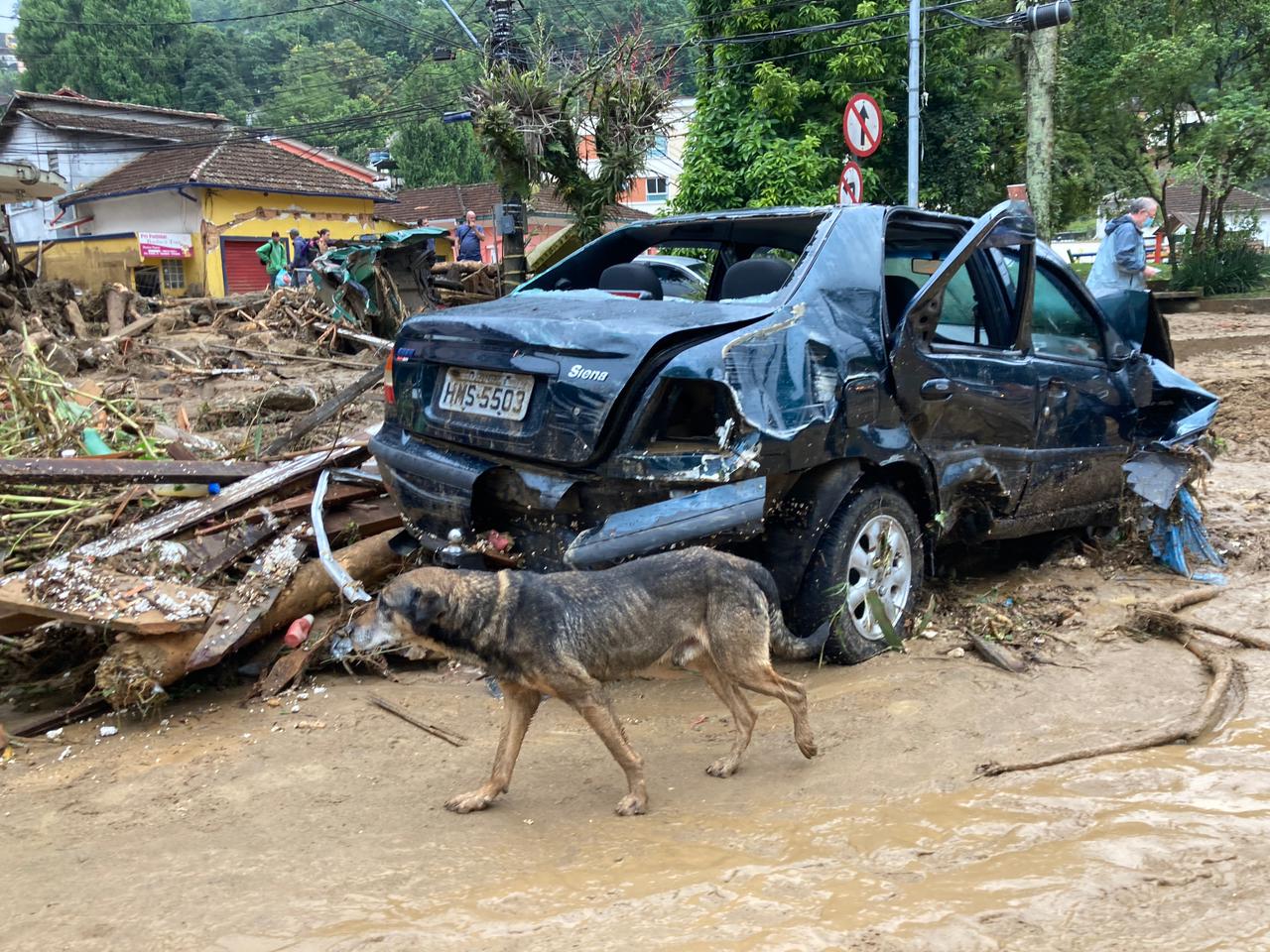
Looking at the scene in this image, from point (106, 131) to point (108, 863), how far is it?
41.8m

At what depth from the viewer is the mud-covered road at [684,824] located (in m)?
2.65

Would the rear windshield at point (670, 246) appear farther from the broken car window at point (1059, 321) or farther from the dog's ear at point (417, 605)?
the dog's ear at point (417, 605)

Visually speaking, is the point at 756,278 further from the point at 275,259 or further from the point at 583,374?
the point at 275,259

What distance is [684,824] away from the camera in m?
3.24

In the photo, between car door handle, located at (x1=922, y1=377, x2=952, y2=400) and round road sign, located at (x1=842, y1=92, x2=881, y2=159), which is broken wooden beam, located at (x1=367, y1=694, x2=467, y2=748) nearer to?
car door handle, located at (x1=922, y1=377, x2=952, y2=400)

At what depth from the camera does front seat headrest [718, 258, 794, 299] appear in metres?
4.41

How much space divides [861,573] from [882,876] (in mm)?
1710

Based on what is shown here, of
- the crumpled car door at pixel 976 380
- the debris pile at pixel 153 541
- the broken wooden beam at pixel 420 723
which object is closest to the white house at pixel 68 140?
the debris pile at pixel 153 541

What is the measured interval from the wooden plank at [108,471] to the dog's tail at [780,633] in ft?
9.88

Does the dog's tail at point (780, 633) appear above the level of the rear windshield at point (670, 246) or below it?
below

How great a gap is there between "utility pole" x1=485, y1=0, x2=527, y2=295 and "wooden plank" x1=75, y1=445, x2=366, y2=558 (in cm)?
830

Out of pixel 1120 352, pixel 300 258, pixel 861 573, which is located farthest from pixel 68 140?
pixel 861 573

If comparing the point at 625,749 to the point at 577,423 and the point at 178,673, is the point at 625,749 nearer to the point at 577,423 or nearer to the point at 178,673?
the point at 577,423

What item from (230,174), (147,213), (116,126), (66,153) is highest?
(116,126)
